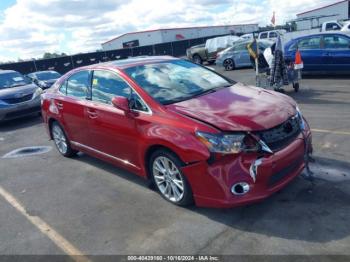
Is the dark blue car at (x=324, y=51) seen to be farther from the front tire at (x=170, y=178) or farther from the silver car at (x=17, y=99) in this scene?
the front tire at (x=170, y=178)

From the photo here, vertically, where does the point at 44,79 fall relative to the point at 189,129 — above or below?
below

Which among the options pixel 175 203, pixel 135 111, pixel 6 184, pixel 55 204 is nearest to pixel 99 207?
pixel 55 204

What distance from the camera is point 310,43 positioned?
43.2 feet

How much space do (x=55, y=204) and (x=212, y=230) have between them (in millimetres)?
2295

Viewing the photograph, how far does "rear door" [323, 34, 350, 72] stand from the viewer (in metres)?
12.2

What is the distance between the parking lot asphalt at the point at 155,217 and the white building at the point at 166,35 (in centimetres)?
5584

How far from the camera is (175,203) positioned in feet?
14.4

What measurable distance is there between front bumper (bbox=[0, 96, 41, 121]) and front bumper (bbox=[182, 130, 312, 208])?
854 centimetres

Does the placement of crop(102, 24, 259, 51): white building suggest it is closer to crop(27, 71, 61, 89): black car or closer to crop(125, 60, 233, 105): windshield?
crop(27, 71, 61, 89): black car

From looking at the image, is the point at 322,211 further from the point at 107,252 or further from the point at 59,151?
the point at 59,151

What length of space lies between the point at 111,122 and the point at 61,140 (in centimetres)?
223

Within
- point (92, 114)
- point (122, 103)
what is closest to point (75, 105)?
point (92, 114)

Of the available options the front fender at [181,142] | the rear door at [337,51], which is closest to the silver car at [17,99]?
the front fender at [181,142]

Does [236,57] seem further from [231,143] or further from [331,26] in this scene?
[231,143]
